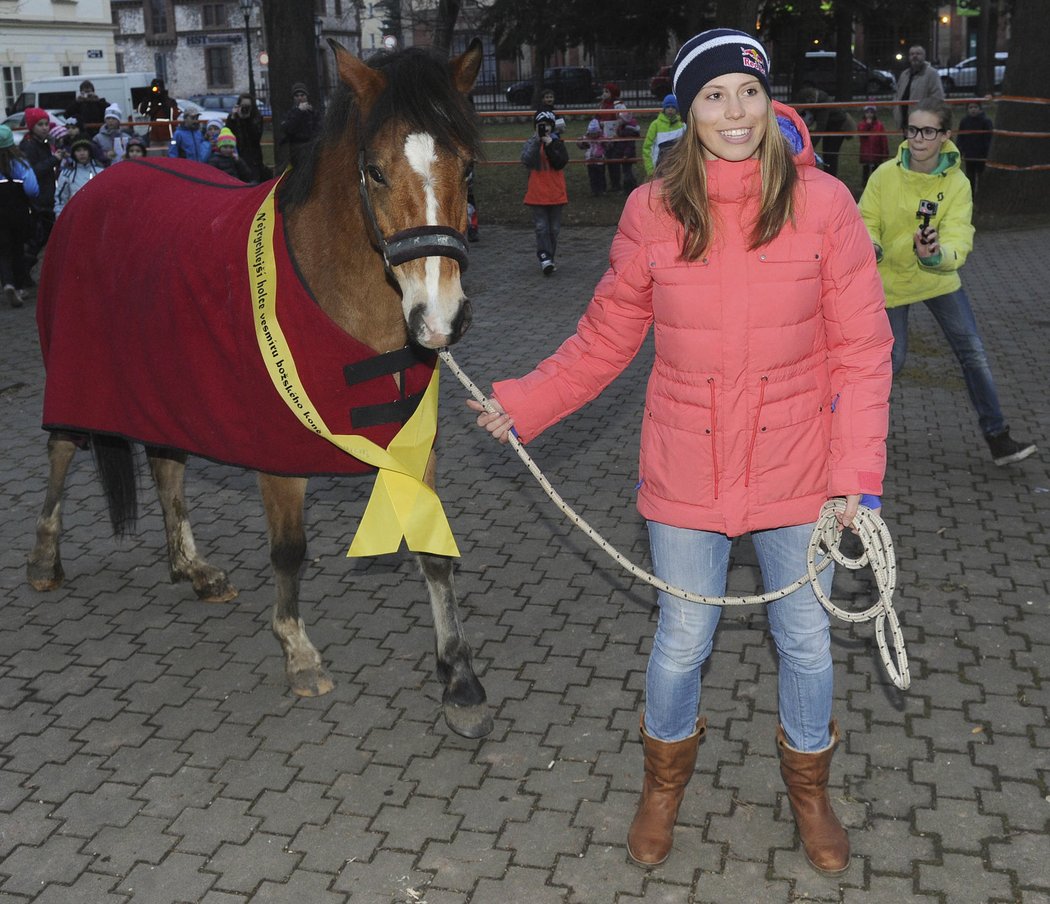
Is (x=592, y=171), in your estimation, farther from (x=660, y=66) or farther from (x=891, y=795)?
(x=660, y=66)

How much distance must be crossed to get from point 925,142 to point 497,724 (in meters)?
3.90

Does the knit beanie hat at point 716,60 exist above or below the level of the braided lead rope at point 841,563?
above

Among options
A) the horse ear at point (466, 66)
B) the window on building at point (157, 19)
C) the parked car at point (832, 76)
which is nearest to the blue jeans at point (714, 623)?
the horse ear at point (466, 66)

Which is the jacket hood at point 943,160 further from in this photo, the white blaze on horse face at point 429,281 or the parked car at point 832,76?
the parked car at point 832,76

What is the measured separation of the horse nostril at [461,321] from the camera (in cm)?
363

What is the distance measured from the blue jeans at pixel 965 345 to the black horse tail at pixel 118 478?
4.11 metres

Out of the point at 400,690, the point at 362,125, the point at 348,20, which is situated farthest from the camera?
the point at 348,20

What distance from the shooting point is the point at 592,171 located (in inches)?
837

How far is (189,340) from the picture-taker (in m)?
4.73

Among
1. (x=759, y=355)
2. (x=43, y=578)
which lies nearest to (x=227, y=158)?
(x=43, y=578)

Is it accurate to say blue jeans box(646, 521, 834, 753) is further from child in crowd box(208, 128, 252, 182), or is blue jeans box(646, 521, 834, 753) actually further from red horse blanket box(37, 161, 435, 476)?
child in crowd box(208, 128, 252, 182)

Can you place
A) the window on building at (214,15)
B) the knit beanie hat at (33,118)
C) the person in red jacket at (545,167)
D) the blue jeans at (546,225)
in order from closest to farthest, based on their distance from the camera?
the person in red jacket at (545,167), the blue jeans at (546,225), the knit beanie hat at (33,118), the window on building at (214,15)

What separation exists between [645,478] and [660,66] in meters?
48.5

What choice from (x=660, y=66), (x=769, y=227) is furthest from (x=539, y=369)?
(x=660, y=66)
